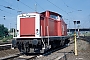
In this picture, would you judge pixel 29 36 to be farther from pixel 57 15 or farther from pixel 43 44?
pixel 57 15

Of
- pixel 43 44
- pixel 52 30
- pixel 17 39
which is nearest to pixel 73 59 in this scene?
pixel 43 44

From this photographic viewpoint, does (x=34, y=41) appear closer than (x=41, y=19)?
Yes

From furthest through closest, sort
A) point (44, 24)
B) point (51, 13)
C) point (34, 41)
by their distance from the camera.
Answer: point (51, 13) < point (44, 24) < point (34, 41)

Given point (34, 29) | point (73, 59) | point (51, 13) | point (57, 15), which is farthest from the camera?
point (57, 15)

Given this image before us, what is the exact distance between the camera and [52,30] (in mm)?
17156

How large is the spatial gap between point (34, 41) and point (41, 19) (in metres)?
2.25

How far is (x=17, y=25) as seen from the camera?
14.2 metres

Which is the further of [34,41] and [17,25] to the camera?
[17,25]

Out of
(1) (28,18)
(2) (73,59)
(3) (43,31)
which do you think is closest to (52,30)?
(3) (43,31)

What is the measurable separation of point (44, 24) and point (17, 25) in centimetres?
227

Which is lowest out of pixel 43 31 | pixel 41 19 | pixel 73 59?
pixel 73 59

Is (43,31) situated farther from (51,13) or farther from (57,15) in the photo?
(57,15)

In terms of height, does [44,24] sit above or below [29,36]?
above

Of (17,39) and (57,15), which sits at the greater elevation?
(57,15)
